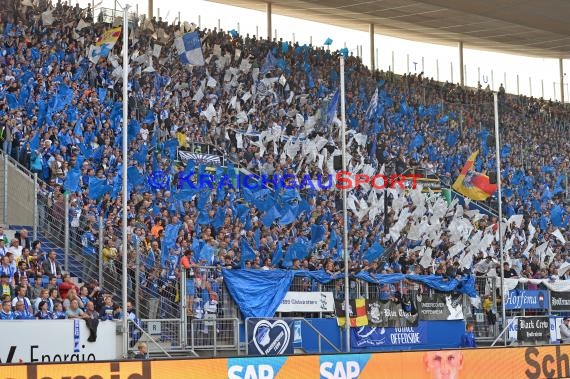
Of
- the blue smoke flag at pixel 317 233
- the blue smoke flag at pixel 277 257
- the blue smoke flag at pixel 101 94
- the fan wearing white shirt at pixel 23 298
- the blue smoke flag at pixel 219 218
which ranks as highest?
the blue smoke flag at pixel 101 94

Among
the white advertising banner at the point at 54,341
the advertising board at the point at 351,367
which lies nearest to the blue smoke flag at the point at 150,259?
the white advertising banner at the point at 54,341

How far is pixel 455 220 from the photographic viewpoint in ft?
124

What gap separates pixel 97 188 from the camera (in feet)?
90.9

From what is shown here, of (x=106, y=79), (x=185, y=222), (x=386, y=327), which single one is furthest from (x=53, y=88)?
(x=386, y=327)

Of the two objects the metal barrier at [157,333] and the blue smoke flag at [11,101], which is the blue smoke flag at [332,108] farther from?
the metal barrier at [157,333]

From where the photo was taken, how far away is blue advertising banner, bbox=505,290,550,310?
107 feet

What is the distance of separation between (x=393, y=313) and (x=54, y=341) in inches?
447

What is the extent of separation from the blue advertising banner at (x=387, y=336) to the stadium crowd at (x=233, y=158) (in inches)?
74.9

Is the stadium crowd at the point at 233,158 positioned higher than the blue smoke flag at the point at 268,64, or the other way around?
the blue smoke flag at the point at 268,64

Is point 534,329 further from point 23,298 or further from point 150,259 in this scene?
point 23,298

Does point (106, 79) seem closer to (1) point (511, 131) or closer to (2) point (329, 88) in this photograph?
(2) point (329, 88)

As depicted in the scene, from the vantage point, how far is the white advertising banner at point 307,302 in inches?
1073

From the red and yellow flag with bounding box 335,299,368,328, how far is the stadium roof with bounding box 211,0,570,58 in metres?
21.1

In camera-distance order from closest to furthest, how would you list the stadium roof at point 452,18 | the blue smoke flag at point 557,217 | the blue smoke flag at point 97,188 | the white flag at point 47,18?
the blue smoke flag at point 97,188, the white flag at point 47,18, the blue smoke flag at point 557,217, the stadium roof at point 452,18
